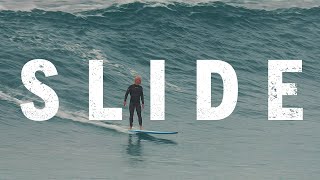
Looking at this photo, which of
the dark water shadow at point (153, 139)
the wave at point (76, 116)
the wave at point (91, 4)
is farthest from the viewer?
the wave at point (91, 4)

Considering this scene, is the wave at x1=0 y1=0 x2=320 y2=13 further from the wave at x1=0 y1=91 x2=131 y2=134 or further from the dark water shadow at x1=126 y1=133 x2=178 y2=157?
the dark water shadow at x1=126 y1=133 x2=178 y2=157

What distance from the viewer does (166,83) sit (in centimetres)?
3622

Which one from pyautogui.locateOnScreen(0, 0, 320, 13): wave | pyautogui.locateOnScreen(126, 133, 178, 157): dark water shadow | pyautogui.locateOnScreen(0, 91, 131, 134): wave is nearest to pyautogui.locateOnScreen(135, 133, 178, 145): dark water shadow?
pyautogui.locateOnScreen(126, 133, 178, 157): dark water shadow

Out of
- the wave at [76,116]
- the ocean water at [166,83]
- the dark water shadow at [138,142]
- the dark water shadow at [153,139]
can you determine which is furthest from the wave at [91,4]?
the dark water shadow at [138,142]

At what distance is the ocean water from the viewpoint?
72.2 feet

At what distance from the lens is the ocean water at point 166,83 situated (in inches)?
866

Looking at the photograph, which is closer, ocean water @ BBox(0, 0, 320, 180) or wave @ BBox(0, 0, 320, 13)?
ocean water @ BBox(0, 0, 320, 180)

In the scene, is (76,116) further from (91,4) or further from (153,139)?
(91,4)

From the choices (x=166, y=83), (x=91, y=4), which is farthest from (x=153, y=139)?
(x=91, y=4)

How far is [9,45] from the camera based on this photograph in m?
38.9

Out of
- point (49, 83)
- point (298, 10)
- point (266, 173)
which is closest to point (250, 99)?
point (49, 83)

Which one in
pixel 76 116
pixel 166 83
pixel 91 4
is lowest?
pixel 76 116

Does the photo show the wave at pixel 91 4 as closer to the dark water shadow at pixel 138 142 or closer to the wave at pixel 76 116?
the wave at pixel 76 116

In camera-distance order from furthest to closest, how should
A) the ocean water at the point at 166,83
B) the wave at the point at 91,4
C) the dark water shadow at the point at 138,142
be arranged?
the wave at the point at 91,4 < the dark water shadow at the point at 138,142 < the ocean water at the point at 166,83
